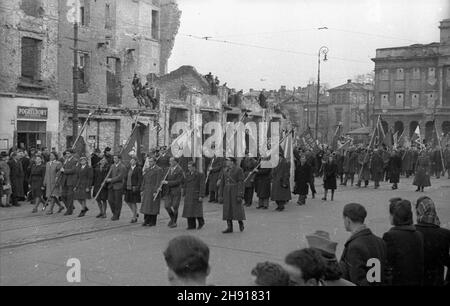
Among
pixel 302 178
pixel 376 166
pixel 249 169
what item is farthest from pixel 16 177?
pixel 376 166

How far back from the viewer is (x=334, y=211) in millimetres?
17219

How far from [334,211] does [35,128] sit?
15.9m

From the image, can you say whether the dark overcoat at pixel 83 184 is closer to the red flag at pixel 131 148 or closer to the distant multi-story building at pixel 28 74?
the red flag at pixel 131 148

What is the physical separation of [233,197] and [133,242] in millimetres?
2926

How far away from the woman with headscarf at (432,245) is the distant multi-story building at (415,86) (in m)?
52.2

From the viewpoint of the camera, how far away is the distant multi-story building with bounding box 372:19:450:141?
188 ft

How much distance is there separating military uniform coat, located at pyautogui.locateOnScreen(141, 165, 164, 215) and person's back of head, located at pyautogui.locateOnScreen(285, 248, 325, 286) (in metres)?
9.98

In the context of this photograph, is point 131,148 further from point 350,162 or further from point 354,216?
point 350,162

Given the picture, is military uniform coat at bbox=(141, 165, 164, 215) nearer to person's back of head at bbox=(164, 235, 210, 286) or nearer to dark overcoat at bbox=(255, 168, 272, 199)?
dark overcoat at bbox=(255, 168, 272, 199)

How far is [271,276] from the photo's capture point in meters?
3.66

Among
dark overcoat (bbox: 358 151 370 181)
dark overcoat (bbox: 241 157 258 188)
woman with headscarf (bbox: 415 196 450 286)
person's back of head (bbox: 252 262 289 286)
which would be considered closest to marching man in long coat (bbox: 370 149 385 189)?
dark overcoat (bbox: 358 151 370 181)

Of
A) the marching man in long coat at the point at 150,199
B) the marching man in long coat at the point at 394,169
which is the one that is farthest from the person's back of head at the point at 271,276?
the marching man in long coat at the point at 394,169

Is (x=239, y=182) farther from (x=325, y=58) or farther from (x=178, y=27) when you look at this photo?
(x=178, y=27)

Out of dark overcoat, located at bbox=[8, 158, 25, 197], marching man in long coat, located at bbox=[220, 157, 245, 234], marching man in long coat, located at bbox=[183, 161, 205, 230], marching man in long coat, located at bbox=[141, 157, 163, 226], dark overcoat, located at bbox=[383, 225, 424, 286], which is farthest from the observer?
dark overcoat, located at bbox=[8, 158, 25, 197]
